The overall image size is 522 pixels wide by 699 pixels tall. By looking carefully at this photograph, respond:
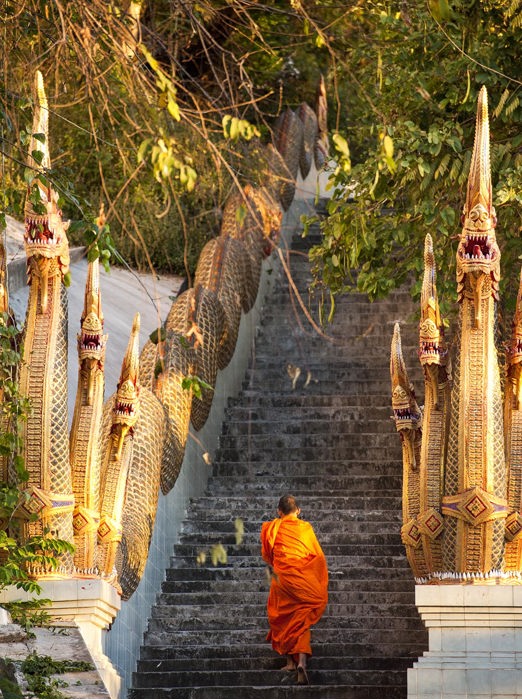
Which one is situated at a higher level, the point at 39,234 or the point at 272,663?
the point at 39,234

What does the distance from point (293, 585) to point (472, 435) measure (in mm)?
2192

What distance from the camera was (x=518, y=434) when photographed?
9789 mm

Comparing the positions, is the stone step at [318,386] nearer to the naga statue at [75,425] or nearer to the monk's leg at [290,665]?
the naga statue at [75,425]

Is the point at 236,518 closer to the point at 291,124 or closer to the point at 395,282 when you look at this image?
the point at 395,282

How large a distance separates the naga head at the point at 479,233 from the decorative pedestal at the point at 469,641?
166 cm

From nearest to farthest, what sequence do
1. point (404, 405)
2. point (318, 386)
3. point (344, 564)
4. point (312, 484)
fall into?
point (404, 405), point (344, 564), point (312, 484), point (318, 386)

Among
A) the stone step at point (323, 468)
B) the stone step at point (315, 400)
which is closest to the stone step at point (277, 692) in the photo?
the stone step at point (323, 468)

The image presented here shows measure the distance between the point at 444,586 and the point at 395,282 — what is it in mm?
3899

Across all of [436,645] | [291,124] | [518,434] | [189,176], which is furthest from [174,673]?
[291,124]

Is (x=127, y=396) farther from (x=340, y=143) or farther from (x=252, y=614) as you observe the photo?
(x=340, y=143)

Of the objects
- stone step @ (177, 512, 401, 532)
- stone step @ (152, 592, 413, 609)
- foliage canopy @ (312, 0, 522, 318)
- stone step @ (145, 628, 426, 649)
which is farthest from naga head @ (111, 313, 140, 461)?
stone step @ (177, 512, 401, 532)

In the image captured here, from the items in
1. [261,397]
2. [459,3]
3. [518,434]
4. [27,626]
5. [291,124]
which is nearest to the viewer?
[27,626]

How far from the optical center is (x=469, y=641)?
9312 millimetres

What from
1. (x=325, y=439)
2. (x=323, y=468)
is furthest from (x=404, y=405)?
(x=325, y=439)
